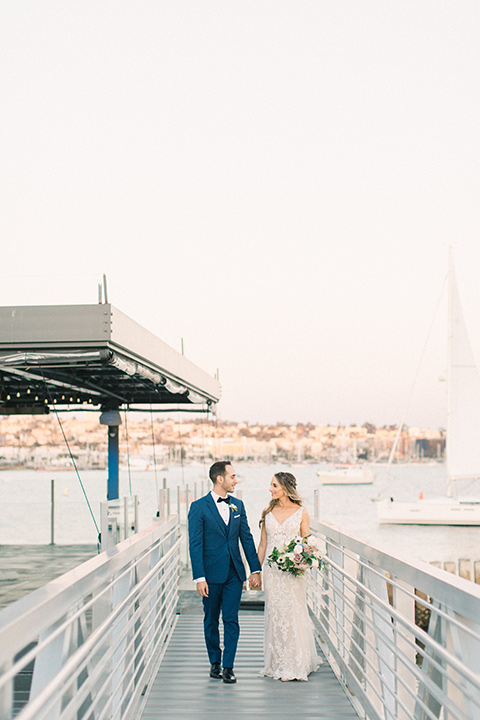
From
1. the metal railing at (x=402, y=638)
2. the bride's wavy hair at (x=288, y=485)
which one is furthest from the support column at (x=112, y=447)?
the bride's wavy hair at (x=288, y=485)

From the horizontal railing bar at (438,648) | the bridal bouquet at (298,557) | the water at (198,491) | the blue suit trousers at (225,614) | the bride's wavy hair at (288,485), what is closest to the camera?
the horizontal railing bar at (438,648)

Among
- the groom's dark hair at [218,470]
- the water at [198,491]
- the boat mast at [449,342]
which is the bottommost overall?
the water at [198,491]

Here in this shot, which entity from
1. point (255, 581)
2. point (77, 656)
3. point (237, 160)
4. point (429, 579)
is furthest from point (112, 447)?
point (237, 160)

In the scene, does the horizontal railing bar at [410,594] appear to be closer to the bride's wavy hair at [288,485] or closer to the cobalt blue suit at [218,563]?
the bride's wavy hair at [288,485]

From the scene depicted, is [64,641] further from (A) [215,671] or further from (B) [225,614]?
(A) [215,671]

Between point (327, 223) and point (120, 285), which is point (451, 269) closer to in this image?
point (327, 223)

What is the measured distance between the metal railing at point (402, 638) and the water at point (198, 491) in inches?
11.5

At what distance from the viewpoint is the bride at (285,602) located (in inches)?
239

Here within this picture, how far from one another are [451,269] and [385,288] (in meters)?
5.75

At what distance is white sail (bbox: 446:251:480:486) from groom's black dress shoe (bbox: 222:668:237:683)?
39.5 metres

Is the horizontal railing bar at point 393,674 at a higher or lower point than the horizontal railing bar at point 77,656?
lower

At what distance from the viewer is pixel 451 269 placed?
146ft

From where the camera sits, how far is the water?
49.8 feet

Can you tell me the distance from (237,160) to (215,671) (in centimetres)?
3162
